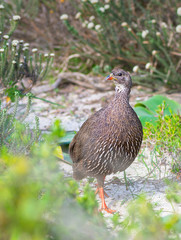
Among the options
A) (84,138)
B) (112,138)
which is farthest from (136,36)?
(112,138)

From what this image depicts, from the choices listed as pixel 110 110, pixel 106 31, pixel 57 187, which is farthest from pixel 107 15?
pixel 57 187

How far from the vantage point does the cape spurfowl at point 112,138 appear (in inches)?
111

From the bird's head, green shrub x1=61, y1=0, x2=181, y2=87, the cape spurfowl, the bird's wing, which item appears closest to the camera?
the cape spurfowl

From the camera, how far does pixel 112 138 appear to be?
2.81 meters

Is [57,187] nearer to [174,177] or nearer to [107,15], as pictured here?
[174,177]

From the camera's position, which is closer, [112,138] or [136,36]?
[112,138]

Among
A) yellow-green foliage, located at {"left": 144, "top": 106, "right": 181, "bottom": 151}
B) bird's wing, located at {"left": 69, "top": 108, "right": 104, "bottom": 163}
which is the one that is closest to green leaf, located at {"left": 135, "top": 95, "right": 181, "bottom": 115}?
yellow-green foliage, located at {"left": 144, "top": 106, "right": 181, "bottom": 151}

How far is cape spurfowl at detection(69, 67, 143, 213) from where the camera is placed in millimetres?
2824

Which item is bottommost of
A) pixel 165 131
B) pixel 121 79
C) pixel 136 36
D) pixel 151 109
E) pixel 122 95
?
pixel 165 131

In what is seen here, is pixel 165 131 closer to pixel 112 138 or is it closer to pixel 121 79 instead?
pixel 121 79

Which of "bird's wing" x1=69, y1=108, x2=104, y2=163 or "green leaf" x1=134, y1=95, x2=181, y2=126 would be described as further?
"green leaf" x1=134, y1=95, x2=181, y2=126

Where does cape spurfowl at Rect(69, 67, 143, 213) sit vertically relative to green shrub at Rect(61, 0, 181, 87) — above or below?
below

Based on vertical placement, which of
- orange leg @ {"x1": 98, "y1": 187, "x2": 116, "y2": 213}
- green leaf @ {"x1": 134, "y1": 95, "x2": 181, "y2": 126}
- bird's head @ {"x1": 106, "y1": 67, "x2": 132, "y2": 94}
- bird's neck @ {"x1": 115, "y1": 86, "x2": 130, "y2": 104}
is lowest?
orange leg @ {"x1": 98, "y1": 187, "x2": 116, "y2": 213}

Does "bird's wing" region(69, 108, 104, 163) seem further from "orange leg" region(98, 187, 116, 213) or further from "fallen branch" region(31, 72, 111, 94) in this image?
"fallen branch" region(31, 72, 111, 94)
